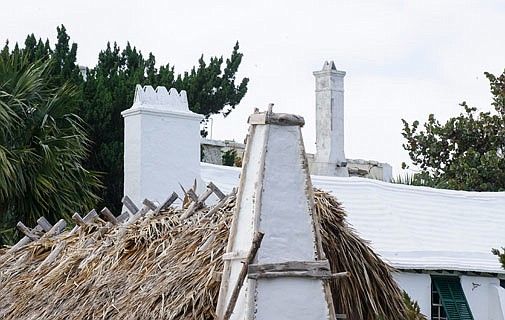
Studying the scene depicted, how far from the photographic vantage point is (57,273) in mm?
11078

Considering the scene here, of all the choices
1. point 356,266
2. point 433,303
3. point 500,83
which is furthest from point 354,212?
point 500,83

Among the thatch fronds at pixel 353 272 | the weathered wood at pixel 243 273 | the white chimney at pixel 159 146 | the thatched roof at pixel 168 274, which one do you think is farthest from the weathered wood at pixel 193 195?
the white chimney at pixel 159 146

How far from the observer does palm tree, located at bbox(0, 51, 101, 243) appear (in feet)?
54.1

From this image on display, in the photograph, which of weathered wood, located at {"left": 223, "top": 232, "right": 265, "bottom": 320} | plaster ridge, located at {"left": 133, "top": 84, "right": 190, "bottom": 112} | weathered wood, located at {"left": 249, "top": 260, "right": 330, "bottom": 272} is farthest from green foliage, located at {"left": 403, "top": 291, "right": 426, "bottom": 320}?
plaster ridge, located at {"left": 133, "top": 84, "right": 190, "bottom": 112}

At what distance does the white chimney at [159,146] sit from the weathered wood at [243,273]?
7.49 meters

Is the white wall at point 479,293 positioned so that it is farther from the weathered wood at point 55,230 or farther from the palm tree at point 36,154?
the weathered wood at point 55,230

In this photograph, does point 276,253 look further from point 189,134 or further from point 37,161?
point 37,161

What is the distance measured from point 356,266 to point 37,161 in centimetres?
849

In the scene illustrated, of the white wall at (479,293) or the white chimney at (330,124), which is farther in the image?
the white chimney at (330,124)

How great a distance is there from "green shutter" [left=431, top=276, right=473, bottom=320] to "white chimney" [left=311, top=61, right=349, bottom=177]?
6806mm

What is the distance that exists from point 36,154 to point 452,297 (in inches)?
266

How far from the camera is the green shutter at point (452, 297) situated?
17.0 meters

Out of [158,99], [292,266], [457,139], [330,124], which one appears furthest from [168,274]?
[457,139]

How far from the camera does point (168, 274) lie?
30.0ft
